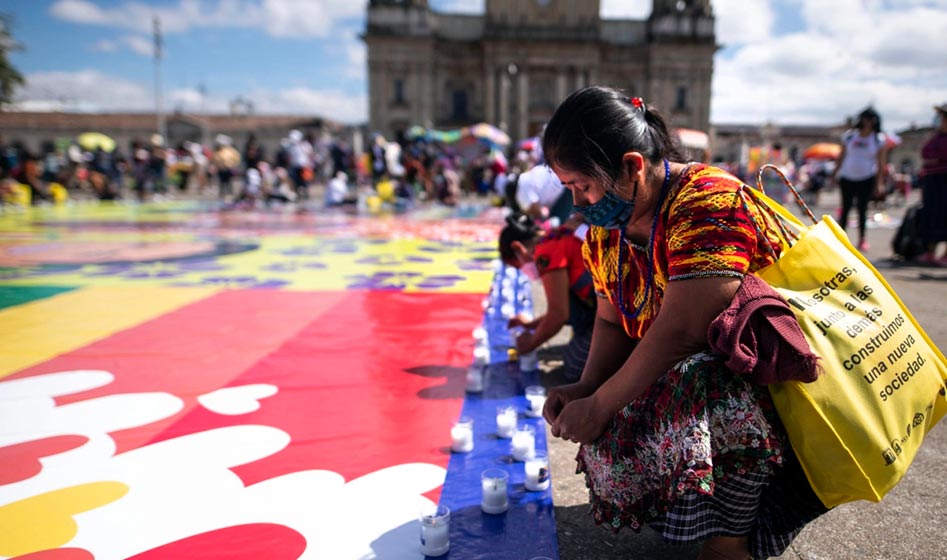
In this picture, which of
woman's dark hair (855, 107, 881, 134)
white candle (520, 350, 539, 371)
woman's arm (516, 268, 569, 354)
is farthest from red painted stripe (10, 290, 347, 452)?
woman's dark hair (855, 107, 881, 134)

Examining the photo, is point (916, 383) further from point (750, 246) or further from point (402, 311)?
point (402, 311)

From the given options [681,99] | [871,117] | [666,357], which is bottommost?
[666,357]

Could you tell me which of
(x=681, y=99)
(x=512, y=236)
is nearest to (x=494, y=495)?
(x=512, y=236)

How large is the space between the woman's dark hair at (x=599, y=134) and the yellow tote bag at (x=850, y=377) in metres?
0.30

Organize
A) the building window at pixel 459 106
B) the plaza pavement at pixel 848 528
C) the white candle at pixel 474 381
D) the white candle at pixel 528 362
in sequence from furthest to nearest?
the building window at pixel 459 106 < the white candle at pixel 528 362 < the white candle at pixel 474 381 < the plaza pavement at pixel 848 528

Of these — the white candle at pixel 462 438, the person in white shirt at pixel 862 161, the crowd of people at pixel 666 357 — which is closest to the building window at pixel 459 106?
the person in white shirt at pixel 862 161

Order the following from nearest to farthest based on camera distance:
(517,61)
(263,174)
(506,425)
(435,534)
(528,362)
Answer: (435,534) → (506,425) → (528,362) → (263,174) → (517,61)

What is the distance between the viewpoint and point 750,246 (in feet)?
4.79

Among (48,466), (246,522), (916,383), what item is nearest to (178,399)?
(48,466)

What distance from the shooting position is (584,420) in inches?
63.8

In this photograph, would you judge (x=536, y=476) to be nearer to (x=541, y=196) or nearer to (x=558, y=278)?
(x=558, y=278)

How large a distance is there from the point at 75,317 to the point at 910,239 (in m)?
8.30

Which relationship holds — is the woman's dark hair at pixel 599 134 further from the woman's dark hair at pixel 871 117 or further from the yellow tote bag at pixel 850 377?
the woman's dark hair at pixel 871 117

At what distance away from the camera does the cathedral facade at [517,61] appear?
49.2 m
